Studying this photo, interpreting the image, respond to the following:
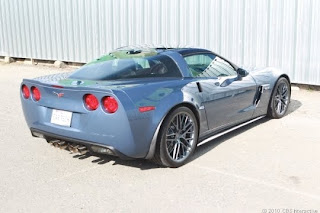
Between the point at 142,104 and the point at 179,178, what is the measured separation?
0.86m

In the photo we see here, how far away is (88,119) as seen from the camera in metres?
3.95

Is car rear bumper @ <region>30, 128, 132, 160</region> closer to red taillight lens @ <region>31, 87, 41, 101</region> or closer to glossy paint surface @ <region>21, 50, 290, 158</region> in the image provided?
glossy paint surface @ <region>21, 50, 290, 158</region>

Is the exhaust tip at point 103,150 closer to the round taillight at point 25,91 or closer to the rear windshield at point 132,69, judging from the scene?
the rear windshield at point 132,69

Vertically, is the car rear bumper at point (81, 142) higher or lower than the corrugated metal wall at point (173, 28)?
lower

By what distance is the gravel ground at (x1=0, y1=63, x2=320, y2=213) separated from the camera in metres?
3.54

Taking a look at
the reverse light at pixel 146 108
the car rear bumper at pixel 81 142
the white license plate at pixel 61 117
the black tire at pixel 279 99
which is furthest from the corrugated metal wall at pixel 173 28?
the white license plate at pixel 61 117

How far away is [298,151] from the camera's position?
15.9ft

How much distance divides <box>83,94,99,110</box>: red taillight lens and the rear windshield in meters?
0.46

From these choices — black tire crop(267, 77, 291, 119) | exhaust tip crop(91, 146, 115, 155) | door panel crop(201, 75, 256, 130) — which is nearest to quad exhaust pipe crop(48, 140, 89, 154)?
exhaust tip crop(91, 146, 115, 155)

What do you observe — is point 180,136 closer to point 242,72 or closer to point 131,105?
point 131,105

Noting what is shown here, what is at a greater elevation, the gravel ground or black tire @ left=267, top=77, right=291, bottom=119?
black tire @ left=267, top=77, right=291, bottom=119

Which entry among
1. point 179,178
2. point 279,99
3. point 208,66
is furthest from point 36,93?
point 279,99

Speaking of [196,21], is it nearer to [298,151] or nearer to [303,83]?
[303,83]

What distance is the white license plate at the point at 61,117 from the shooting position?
4094mm
